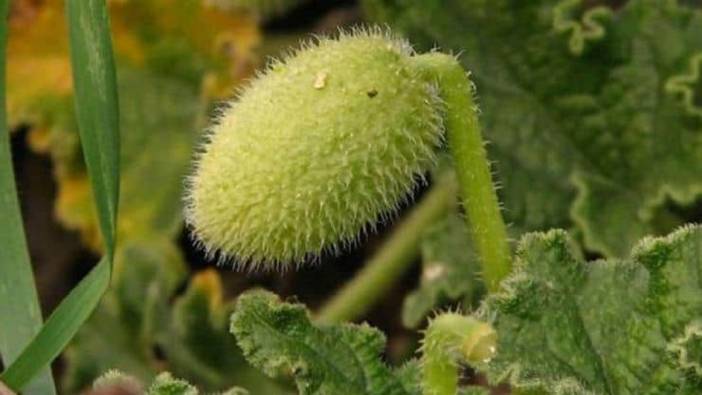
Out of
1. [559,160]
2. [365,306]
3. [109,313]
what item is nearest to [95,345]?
[109,313]

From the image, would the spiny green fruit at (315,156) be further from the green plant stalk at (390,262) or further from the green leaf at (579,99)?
the green plant stalk at (390,262)

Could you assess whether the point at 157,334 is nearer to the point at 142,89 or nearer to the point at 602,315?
the point at 142,89

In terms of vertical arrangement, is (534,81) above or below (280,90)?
below

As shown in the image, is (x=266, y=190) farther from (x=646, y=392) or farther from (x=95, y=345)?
(x=95, y=345)

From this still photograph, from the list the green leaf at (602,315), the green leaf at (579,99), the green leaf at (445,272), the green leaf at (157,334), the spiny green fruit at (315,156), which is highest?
the spiny green fruit at (315,156)

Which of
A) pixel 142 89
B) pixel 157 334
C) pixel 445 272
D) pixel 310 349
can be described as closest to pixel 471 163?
pixel 310 349

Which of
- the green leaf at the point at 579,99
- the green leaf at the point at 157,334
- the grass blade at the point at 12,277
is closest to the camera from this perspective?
the grass blade at the point at 12,277

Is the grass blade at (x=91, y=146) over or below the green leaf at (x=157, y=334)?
over

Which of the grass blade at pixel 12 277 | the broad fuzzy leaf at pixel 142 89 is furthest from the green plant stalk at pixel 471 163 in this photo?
the broad fuzzy leaf at pixel 142 89
